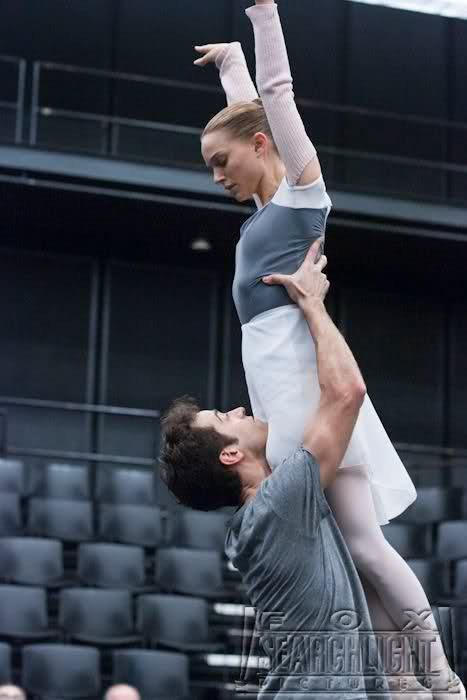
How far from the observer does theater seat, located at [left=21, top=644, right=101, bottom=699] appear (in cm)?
635

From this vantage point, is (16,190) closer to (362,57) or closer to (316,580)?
(362,57)

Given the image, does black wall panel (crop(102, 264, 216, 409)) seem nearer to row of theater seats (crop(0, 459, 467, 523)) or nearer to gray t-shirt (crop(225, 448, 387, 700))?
row of theater seats (crop(0, 459, 467, 523))

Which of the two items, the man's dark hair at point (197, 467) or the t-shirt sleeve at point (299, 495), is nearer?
the t-shirt sleeve at point (299, 495)

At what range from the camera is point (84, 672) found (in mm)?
6414

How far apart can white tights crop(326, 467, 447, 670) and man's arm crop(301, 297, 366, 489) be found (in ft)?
0.41

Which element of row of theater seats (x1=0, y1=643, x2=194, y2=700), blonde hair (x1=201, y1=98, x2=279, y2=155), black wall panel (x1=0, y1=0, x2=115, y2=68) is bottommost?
row of theater seats (x1=0, y1=643, x2=194, y2=700)

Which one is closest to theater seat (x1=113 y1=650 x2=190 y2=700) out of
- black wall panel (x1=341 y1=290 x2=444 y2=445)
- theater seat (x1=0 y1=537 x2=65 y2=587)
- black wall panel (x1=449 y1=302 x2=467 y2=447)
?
theater seat (x1=0 y1=537 x2=65 y2=587)

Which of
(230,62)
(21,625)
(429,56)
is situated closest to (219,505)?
(230,62)

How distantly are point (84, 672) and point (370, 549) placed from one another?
418 cm

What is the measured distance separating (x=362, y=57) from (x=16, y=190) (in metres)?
3.37

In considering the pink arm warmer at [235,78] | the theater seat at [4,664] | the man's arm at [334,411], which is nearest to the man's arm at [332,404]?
the man's arm at [334,411]

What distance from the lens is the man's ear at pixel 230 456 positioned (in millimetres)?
2484

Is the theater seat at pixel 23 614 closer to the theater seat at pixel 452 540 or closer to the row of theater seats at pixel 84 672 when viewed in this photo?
the row of theater seats at pixel 84 672

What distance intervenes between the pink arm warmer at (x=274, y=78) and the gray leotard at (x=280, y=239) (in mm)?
114
